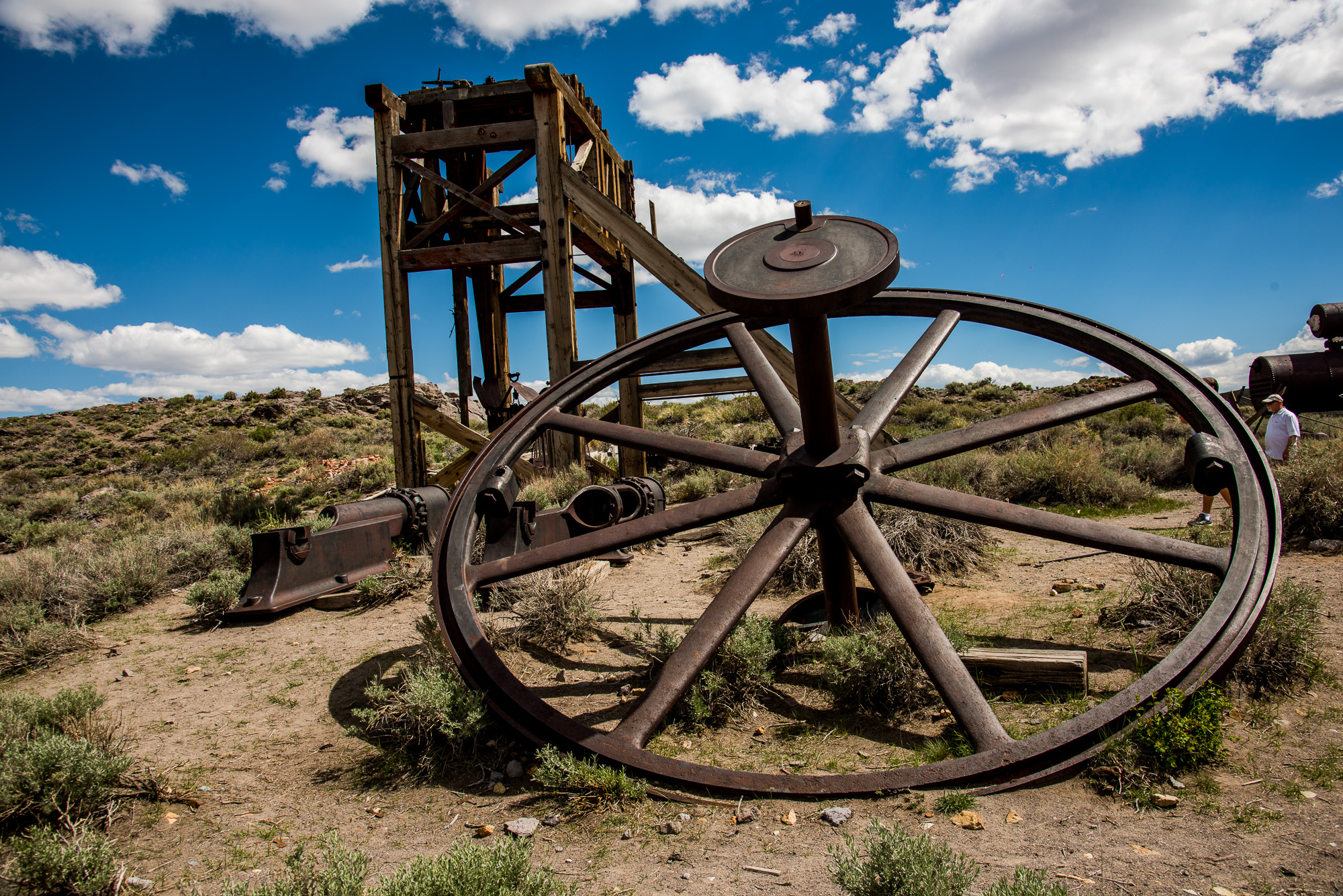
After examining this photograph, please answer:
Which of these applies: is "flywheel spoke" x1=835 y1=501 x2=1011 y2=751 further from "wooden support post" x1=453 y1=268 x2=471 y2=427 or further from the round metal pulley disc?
"wooden support post" x1=453 y1=268 x2=471 y2=427

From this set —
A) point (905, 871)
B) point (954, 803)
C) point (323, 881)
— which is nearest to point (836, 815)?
point (954, 803)

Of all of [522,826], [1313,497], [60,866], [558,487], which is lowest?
[522,826]

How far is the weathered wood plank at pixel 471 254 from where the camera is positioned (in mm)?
7527

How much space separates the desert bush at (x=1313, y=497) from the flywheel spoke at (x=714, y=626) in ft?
13.7

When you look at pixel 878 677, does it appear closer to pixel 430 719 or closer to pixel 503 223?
pixel 430 719

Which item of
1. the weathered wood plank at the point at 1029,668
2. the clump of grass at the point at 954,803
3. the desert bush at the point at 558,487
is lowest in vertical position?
the clump of grass at the point at 954,803

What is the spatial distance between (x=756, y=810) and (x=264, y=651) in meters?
3.24

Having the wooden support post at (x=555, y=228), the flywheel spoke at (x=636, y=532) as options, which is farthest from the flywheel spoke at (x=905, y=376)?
the wooden support post at (x=555, y=228)

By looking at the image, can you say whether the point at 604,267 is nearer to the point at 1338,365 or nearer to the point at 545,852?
the point at 545,852

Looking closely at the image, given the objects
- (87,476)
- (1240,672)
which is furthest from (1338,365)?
(87,476)

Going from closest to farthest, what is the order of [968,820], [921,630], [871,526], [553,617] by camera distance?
1. [968,820]
2. [921,630]
3. [871,526]
4. [553,617]

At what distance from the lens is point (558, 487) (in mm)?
7266

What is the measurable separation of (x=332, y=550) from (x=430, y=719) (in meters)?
2.84

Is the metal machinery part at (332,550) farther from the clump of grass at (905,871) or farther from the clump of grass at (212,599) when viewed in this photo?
the clump of grass at (905,871)
